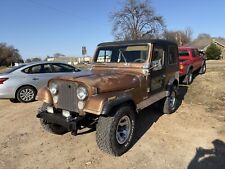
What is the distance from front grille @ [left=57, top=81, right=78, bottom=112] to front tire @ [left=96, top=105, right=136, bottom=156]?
0.58 metres

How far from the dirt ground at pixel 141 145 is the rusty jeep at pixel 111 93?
340 mm

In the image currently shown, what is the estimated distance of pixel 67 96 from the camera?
5.01 m

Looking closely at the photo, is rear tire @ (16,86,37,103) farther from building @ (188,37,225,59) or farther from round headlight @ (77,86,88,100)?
building @ (188,37,225,59)

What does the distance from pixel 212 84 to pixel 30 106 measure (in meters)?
7.95

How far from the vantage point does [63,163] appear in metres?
4.75

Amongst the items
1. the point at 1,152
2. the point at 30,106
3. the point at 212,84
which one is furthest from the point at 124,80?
the point at 212,84

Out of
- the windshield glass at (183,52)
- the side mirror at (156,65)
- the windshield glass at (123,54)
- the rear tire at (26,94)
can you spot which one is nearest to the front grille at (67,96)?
the windshield glass at (123,54)

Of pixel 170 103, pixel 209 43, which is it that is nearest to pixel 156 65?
pixel 170 103

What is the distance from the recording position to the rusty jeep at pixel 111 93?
4723mm

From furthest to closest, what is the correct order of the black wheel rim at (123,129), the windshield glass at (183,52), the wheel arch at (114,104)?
1. the windshield glass at (183,52)
2. the black wheel rim at (123,129)
3. the wheel arch at (114,104)

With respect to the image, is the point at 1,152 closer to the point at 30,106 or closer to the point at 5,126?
the point at 5,126

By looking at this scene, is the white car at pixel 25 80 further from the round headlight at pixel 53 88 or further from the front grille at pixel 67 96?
the front grille at pixel 67 96

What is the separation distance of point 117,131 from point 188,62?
8280 millimetres

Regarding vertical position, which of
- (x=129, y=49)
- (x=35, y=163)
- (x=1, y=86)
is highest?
(x=129, y=49)
